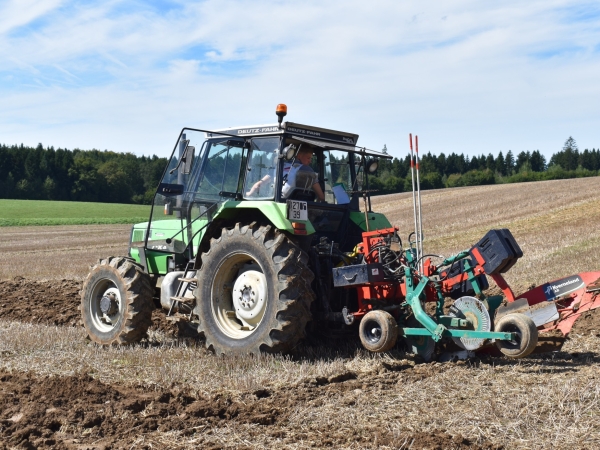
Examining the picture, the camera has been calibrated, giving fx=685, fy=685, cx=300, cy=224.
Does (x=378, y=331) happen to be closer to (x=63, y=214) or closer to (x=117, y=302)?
(x=117, y=302)

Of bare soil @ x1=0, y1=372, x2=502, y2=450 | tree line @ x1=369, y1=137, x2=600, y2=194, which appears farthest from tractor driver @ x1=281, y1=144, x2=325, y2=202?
tree line @ x1=369, y1=137, x2=600, y2=194

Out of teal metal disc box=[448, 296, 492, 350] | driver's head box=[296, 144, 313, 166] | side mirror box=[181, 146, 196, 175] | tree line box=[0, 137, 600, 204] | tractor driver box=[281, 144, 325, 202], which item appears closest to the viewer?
teal metal disc box=[448, 296, 492, 350]

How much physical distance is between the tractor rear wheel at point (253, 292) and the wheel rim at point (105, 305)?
145cm

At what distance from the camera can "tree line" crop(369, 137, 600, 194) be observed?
75.6 metres

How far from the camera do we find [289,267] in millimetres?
6219

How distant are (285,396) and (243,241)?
1.91m

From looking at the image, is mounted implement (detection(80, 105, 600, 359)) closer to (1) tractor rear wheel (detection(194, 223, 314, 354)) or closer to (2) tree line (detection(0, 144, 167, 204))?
(1) tractor rear wheel (detection(194, 223, 314, 354))

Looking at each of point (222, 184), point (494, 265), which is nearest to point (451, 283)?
point (494, 265)

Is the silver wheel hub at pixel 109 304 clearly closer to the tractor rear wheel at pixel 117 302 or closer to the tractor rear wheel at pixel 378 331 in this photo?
the tractor rear wheel at pixel 117 302

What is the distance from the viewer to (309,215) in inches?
281

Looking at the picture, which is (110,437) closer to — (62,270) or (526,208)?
(62,270)

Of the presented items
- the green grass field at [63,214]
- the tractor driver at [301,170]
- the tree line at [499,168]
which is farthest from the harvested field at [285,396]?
the tree line at [499,168]

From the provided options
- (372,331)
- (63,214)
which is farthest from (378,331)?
(63,214)

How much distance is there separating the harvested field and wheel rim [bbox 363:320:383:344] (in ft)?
0.70
